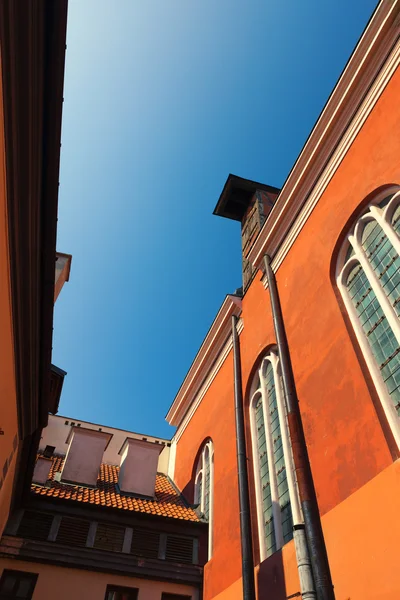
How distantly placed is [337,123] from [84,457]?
10.9 meters

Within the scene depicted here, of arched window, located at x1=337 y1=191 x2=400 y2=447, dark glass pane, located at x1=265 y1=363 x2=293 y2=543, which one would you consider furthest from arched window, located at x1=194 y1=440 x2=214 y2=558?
arched window, located at x1=337 y1=191 x2=400 y2=447

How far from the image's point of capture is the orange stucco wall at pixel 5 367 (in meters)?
4.84

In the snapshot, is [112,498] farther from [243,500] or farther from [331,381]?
[331,381]

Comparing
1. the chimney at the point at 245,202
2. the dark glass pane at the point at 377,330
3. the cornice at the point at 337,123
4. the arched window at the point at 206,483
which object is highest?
the chimney at the point at 245,202

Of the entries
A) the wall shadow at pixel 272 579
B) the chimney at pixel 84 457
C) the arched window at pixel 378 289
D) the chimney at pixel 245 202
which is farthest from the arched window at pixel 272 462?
the chimney at pixel 245 202

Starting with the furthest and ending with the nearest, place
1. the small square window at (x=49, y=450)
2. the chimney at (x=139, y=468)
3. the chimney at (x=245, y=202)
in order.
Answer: the chimney at (x=245, y=202), the small square window at (x=49, y=450), the chimney at (x=139, y=468)

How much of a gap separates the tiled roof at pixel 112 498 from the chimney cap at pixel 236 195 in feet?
34.7

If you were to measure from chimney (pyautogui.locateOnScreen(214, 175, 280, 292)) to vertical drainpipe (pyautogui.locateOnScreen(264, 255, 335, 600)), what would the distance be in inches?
292

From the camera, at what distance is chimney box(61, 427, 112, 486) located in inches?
481

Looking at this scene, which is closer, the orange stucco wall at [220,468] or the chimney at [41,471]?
the orange stucco wall at [220,468]

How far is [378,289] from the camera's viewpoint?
6.86m

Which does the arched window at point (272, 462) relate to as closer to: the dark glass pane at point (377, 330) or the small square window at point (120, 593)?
the dark glass pane at point (377, 330)

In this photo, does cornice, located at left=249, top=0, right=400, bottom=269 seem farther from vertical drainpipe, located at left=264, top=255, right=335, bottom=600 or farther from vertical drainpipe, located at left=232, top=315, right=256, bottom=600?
vertical drainpipe, located at left=232, top=315, right=256, bottom=600

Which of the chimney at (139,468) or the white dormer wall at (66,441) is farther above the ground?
the white dormer wall at (66,441)
